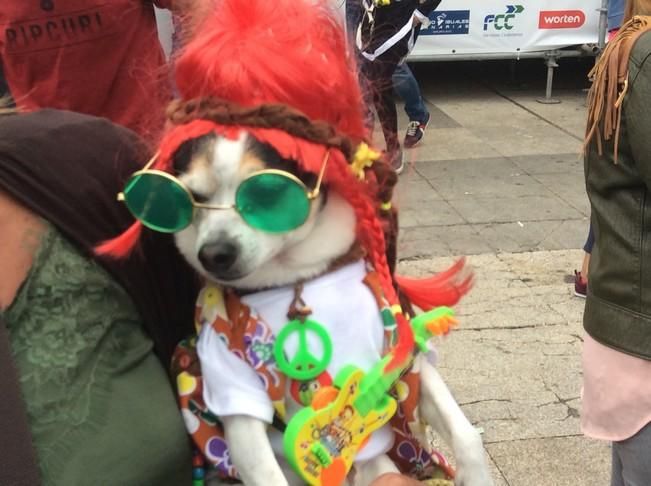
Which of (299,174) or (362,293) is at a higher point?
(299,174)

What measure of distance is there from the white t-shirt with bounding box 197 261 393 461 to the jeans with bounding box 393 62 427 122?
5.28m

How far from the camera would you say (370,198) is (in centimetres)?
151

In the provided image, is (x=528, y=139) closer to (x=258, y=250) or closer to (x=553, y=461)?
(x=553, y=461)

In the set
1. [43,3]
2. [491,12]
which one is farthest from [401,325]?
[491,12]

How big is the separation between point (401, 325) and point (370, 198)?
9.4 inches

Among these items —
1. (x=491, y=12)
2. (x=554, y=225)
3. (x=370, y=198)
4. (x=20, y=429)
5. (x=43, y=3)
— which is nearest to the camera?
(x=20, y=429)

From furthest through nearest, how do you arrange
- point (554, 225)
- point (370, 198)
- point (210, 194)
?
1. point (554, 225)
2. point (370, 198)
3. point (210, 194)

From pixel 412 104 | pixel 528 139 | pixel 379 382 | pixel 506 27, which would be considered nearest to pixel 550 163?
pixel 528 139

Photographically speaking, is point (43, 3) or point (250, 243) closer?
point (250, 243)

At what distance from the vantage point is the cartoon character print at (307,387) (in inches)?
57.0

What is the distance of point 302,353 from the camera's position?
4.70 feet

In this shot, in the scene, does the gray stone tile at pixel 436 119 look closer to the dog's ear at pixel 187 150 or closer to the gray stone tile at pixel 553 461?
the gray stone tile at pixel 553 461

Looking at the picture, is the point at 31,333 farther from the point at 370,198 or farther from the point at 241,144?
the point at 370,198

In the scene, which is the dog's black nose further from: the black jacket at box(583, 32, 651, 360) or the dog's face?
the black jacket at box(583, 32, 651, 360)
